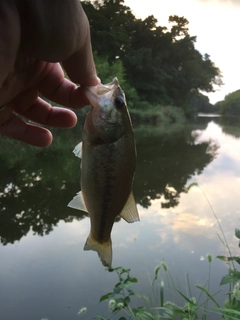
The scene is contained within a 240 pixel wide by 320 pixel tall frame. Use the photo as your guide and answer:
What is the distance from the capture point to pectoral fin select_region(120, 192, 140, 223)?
1.40m

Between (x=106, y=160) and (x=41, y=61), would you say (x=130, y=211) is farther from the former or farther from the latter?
(x=41, y=61)

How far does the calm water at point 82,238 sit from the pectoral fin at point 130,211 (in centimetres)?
211

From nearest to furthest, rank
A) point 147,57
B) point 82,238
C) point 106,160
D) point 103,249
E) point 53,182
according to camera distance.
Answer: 1. point 106,160
2. point 103,249
3. point 82,238
4. point 53,182
5. point 147,57

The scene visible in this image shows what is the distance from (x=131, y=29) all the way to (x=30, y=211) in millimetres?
29576

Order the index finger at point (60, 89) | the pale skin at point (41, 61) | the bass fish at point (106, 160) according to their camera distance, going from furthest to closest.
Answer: the index finger at point (60, 89), the bass fish at point (106, 160), the pale skin at point (41, 61)

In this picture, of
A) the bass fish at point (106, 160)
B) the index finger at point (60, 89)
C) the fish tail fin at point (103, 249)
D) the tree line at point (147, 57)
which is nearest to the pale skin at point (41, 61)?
the index finger at point (60, 89)

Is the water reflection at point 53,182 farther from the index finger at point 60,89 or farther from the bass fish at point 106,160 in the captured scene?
the bass fish at point 106,160

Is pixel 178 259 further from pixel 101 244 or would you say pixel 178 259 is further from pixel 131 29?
pixel 131 29

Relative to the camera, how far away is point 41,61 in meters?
1.42

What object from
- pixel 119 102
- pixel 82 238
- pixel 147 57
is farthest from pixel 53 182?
pixel 147 57

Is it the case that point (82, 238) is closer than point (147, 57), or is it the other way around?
point (82, 238)

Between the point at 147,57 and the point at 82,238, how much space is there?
26.1 metres

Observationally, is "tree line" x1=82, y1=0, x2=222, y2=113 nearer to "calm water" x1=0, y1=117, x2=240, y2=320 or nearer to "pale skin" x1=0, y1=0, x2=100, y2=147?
"calm water" x1=0, y1=117, x2=240, y2=320

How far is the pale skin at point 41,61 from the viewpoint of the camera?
101 centimetres
